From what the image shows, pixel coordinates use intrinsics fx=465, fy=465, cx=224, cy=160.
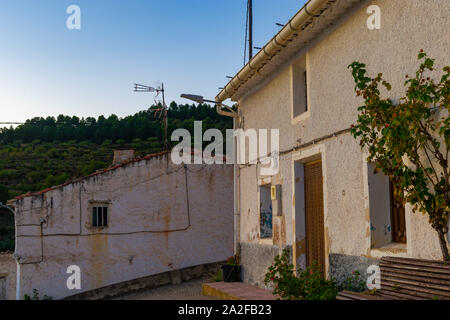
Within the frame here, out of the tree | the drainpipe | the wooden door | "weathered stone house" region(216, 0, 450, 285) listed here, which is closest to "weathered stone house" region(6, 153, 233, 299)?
the drainpipe

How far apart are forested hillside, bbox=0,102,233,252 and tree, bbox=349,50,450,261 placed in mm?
21393

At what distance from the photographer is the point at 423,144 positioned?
16.0 ft

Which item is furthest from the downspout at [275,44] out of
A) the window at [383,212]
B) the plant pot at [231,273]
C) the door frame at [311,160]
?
the plant pot at [231,273]

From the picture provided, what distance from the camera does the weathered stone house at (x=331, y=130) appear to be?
17.9 feet

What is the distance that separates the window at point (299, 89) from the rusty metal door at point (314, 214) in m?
1.03

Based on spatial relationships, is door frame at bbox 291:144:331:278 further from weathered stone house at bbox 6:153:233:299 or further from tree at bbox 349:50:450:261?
weathered stone house at bbox 6:153:233:299

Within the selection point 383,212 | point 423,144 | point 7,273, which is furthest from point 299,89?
point 7,273

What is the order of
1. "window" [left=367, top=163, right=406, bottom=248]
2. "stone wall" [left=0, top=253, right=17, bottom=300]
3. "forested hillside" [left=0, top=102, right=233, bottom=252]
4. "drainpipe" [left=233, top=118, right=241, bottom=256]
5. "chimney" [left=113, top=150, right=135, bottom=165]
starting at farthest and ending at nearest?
"forested hillside" [left=0, top=102, right=233, bottom=252] → "chimney" [left=113, top=150, right=135, bottom=165] → "stone wall" [left=0, top=253, right=17, bottom=300] → "drainpipe" [left=233, top=118, right=241, bottom=256] → "window" [left=367, top=163, right=406, bottom=248]

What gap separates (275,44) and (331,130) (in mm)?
2019

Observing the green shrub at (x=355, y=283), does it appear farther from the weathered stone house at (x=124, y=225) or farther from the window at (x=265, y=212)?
the weathered stone house at (x=124, y=225)

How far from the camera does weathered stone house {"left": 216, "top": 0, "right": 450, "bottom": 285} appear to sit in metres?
5.45

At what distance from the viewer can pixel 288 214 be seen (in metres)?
8.79

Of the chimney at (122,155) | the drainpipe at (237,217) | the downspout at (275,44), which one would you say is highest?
the downspout at (275,44)

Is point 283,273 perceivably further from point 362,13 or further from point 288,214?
point 362,13
